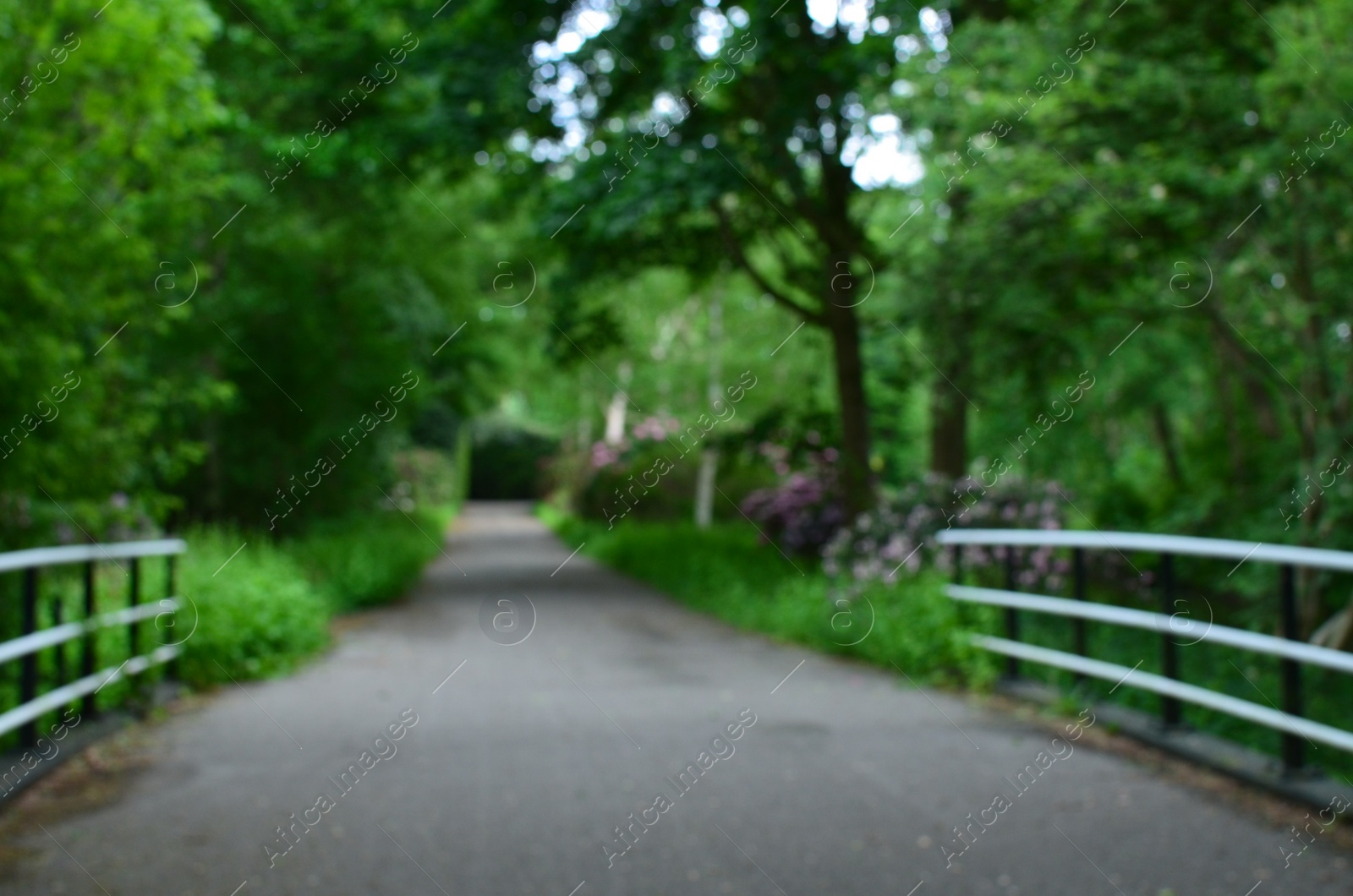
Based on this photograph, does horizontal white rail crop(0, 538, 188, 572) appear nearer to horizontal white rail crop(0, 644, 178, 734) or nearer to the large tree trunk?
horizontal white rail crop(0, 644, 178, 734)

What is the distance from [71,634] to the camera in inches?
238

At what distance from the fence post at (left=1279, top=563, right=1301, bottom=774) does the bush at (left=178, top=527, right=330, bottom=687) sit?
6624 millimetres

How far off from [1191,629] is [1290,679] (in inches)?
22.9

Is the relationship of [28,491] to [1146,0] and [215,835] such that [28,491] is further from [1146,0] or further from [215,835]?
[1146,0]

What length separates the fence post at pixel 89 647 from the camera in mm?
6359

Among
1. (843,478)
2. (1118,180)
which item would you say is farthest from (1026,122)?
(843,478)

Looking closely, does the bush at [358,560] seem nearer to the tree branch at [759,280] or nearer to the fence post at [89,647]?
the tree branch at [759,280]

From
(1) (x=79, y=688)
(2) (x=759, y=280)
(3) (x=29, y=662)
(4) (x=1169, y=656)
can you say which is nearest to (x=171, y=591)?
(1) (x=79, y=688)

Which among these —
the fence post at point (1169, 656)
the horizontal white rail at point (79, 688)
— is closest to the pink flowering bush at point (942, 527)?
the fence post at point (1169, 656)

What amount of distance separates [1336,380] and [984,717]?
3569 millimetres

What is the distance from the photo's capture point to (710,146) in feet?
42.3

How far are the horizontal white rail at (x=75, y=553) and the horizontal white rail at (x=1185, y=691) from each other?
0.69 meters

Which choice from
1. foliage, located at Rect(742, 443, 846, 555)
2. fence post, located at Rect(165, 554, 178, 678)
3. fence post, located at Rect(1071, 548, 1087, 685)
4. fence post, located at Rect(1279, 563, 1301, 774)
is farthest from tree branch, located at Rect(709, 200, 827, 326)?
fence post, located at Rect(1279, 563, 1301, 774)

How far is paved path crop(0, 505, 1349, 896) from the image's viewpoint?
13.8 feet
